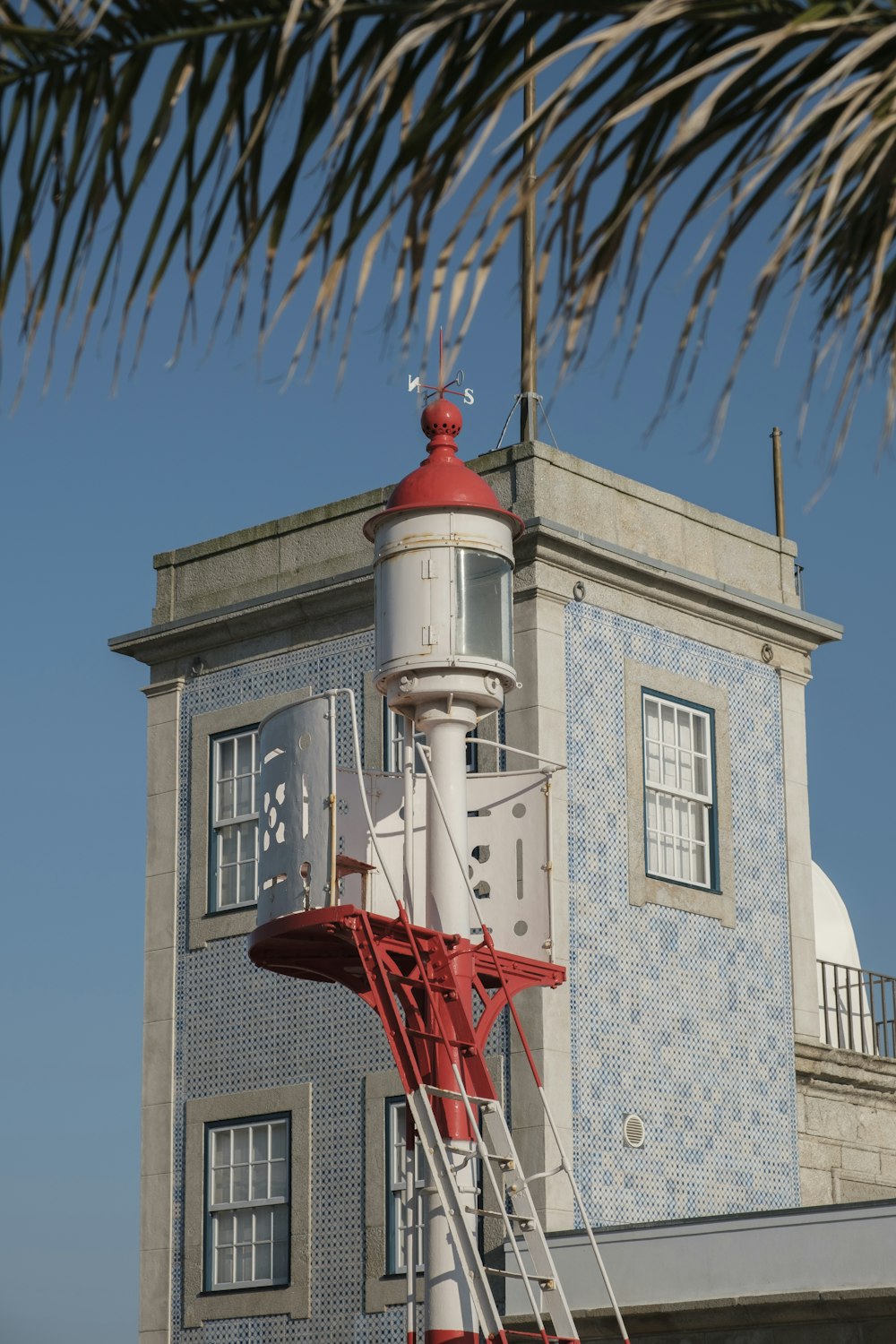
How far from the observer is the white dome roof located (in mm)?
24297

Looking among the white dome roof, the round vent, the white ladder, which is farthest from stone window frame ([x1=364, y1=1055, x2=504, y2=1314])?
the white dome roof

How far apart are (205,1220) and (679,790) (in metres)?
5.29

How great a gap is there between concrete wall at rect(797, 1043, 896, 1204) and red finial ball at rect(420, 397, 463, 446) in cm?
811

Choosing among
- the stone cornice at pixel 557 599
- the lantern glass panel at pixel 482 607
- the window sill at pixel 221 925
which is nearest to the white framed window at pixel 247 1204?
the window sill at pixel 221 925

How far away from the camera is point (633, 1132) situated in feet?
57.7

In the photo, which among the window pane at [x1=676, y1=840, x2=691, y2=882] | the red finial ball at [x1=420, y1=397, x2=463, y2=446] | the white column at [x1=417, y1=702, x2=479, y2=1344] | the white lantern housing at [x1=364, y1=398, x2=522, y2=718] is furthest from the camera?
the window pane at [x1=676, y1=840, x2=691, y2=882]

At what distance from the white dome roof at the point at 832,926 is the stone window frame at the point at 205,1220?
768 centimetres

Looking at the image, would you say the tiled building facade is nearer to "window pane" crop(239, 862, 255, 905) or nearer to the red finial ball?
"window pane" crop(239, 862, 255, 905)

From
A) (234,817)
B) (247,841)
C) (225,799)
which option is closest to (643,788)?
(247,841)

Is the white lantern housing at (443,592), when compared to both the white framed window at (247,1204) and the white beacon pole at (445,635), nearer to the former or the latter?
the white beacon pole at (445,635)

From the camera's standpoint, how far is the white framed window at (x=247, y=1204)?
719 inches

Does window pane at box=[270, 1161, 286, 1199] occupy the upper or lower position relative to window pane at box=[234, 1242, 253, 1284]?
upper

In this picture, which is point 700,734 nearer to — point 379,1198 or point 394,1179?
point 394,1179

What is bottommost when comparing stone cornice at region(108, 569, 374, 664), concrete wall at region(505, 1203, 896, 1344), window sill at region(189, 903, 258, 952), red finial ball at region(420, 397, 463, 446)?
concrete wall at region(505, 1203, 896, 1344)
